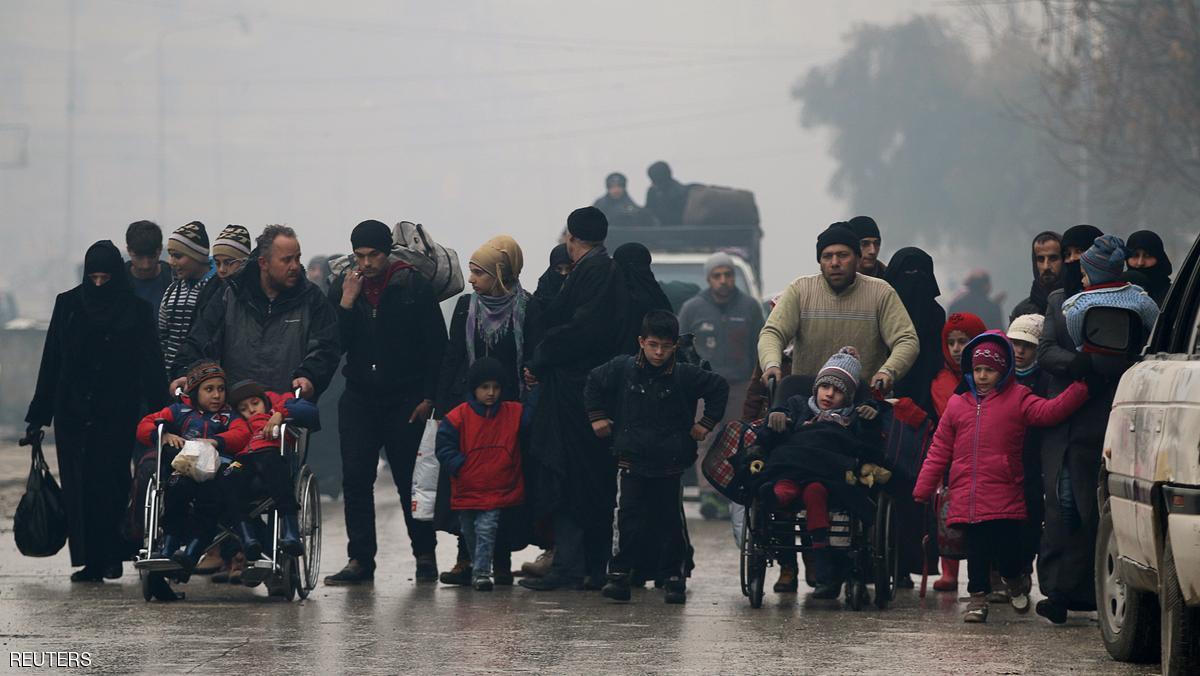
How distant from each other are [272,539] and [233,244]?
210 centimetres

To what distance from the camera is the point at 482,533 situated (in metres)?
12.3

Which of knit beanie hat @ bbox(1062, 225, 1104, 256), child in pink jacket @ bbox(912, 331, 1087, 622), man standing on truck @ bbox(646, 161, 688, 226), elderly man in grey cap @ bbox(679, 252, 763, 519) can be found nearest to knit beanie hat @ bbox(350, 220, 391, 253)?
child in pink jacket @ bbox(912, 331, 1087, 622)

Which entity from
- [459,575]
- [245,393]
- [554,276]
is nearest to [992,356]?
[554,276]

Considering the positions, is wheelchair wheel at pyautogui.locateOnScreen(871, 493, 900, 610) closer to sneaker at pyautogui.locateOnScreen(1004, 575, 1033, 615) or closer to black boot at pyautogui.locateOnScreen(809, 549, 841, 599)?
black boot at pyautogui.locateOnScreen(809, 549, 841, 599)

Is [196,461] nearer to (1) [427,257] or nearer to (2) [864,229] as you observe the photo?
(1) [427,257]

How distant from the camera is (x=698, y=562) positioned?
14359 mm

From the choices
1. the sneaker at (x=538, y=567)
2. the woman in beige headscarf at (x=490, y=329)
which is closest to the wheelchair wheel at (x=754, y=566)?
the sneaker at (x=538, y=567)

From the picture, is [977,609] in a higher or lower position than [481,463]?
lower

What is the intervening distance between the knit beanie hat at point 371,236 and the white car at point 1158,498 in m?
4.80

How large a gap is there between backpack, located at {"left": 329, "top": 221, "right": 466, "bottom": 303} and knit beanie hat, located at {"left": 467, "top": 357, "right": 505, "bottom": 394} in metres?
0.76

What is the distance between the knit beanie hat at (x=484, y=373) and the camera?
12.3 metres

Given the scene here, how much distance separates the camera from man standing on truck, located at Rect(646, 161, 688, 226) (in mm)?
25141

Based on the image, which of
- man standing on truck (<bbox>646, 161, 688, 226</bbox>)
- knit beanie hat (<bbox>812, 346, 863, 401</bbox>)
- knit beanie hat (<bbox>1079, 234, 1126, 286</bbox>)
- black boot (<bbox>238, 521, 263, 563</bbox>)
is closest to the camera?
knit beanie hat (<bbox>1079, 234, 1126, 286</bbox>)

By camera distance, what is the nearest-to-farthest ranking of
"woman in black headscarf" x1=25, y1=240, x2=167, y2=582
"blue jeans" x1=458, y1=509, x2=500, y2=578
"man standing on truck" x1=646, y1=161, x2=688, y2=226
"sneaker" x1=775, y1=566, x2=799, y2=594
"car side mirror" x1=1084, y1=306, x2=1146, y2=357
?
"car side mirror" x1=1084, y1=306, x2=1146, y2=357
"sneaker" x1=775, y1=566, x2=799, y2=594
"blue jeans" x1=458, y1=509, x2=500, y2=578
"woman in black headscarf" x1=25, y1=240, x2=167, y2=582
"man standing on truck" x1=646, y1=161, x2=688, y2=226
